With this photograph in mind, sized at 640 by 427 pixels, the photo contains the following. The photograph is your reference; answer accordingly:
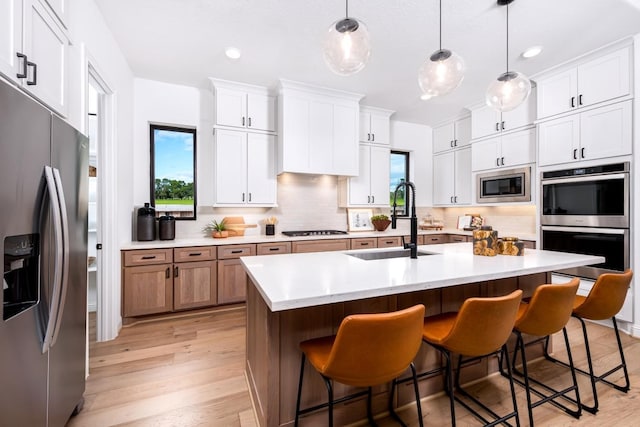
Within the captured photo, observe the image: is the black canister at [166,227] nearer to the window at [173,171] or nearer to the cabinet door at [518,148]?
the window at [173,171]

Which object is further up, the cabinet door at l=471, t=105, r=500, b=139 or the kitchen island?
the cabinet door at l=471, t=105, r=500, b=139

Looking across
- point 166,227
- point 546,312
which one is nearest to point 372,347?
point 546,312

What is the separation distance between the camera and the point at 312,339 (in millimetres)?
1445

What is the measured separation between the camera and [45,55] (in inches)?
55.1

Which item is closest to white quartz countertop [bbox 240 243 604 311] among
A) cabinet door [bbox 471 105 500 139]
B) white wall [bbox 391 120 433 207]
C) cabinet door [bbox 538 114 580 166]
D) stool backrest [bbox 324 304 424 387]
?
stool backrest [bbox 324 304 424 387]

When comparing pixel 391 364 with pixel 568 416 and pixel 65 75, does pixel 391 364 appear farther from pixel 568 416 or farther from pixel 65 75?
pixel 65 75

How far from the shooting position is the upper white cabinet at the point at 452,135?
470 cm

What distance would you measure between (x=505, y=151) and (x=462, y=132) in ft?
3.28

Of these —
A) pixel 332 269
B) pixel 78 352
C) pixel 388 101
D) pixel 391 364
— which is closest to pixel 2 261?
pixel 78 352

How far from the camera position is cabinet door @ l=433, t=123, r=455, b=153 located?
5.01 m

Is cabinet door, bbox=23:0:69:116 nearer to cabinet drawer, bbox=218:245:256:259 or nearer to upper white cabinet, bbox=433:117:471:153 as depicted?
cabinet drawer, bbox=218:245:256:259

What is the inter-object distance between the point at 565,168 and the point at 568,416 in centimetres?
261

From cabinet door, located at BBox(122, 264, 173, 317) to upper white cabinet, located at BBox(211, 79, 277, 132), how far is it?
6.13 ft

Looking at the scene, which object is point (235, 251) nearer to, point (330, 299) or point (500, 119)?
point (330, 299)
